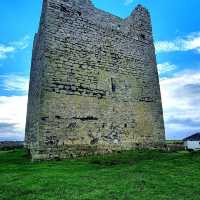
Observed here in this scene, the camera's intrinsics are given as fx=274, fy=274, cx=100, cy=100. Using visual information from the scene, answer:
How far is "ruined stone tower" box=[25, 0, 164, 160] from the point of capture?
13180 mm

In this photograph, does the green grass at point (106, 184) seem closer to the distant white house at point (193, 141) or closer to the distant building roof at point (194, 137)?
the distant white house at point (193, 141)

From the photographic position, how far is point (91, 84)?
14.9 m

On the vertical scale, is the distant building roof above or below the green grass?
above

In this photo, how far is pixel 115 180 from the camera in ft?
26.2

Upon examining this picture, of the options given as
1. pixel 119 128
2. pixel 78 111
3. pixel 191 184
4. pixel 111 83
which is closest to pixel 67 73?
pixel 78 111

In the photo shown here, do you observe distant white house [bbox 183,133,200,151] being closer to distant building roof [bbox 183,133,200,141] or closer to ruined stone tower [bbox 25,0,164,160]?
distant building roof [bbox 183,133,200,141]

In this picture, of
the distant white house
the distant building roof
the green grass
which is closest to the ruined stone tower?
the green grass

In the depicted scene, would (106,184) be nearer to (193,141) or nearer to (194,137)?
(193,141)

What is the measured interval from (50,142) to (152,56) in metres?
10.1

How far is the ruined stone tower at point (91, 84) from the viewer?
1318 centimetres

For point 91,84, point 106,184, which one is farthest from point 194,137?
point 106,184

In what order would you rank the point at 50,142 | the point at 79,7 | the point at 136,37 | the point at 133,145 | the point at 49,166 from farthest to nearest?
the point at 136,37, the point at 133,145, the point at 79,7, the point at 50,142, the point at 49,166

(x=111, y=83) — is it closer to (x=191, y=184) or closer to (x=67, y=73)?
(x=67, y=73)

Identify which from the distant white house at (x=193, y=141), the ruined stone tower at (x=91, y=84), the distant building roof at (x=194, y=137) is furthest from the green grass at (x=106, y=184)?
the distant building roof at (x=194, y=137)
